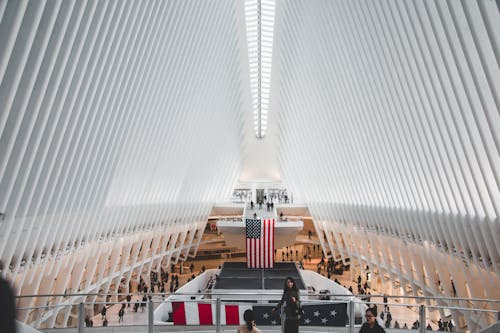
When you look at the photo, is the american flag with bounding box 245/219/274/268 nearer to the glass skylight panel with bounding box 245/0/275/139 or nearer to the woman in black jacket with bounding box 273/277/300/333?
the glass skylight panel with bounding box 245/0/275/139

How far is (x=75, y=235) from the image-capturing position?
1445 centimetres

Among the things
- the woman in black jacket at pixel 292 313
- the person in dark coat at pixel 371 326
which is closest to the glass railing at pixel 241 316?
the woman in black jacket at pixel 292 313

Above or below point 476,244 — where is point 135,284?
below

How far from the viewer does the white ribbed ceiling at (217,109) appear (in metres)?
8.41

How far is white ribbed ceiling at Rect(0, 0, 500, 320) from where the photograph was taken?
8.41 m

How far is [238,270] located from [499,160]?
50.9ft

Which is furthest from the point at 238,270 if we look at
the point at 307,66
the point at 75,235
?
the point at 307,66

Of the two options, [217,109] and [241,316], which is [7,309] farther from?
[217,109]

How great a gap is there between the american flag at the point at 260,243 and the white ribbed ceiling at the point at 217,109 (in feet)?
16.7

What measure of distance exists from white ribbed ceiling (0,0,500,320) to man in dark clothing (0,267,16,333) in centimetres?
Answer: 673

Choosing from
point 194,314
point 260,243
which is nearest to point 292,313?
point 194,314

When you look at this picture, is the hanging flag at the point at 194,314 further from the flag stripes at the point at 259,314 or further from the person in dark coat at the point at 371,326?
the person in dark coat at the point at 371,326

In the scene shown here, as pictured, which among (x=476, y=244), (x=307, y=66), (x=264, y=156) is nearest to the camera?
(x=476, y=244)

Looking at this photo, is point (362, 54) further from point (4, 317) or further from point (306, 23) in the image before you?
point (4, 317)
